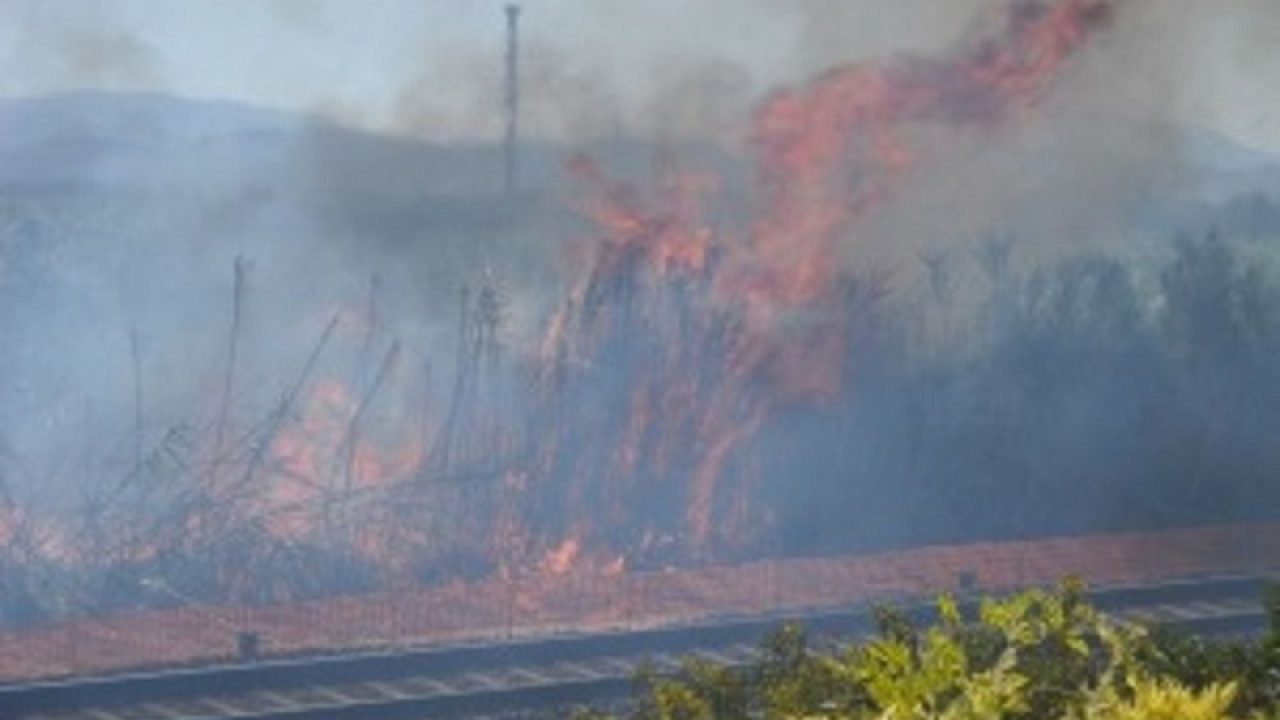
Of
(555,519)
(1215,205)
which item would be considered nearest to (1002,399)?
(555,519)

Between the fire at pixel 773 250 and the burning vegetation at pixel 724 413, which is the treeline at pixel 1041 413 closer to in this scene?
the burning vegetation at pixel 724 413

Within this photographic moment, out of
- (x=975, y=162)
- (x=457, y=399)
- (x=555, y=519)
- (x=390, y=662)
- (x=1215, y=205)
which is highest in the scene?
(x=1215, y=205)

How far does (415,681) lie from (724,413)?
7.19 metres

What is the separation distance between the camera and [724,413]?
64.5 feet

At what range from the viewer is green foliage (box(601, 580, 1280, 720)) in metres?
4.96

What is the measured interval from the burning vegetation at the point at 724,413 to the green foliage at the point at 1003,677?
10317mm

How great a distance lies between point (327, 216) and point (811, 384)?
20.8 m

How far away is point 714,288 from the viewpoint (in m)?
21.2

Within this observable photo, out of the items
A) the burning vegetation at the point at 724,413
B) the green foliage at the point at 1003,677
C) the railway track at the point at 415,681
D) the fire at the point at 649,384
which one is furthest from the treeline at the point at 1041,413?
the green foliage at the point at 1003,677

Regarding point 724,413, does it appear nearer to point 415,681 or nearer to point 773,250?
point 773,250

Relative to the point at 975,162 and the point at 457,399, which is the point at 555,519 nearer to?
the point at 457,399

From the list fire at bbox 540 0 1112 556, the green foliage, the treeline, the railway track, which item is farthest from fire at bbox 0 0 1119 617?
the green foliage

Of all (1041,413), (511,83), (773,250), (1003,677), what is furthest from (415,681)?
(511,83)

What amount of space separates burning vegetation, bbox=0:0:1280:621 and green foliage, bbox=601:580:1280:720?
1032 centimetres
